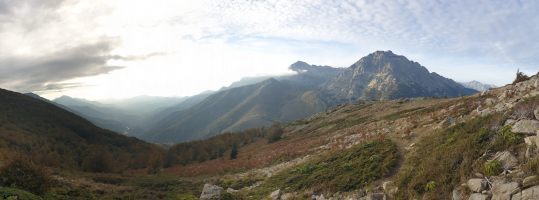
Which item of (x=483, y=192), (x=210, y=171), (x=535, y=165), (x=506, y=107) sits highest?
(x=506, y=107)

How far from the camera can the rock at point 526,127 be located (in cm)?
1725

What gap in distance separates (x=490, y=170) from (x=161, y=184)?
38.6 meters

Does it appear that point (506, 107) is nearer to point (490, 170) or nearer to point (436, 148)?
point (436, 148)

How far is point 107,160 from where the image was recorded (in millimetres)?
74312

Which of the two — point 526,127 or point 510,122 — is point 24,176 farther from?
point 510,122

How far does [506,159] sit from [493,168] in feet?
3.12

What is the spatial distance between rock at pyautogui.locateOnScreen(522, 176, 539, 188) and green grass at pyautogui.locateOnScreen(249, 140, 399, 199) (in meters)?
10.1

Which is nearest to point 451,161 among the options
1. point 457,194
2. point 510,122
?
point 457,194

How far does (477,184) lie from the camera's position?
14.9 m

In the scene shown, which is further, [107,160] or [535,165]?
[107,160]

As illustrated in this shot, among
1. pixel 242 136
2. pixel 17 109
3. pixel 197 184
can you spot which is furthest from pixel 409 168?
pixel 17 109

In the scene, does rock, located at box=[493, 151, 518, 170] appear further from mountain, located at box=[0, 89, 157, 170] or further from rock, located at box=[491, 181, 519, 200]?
mountain, located at box=[0, 89, 157, 170]

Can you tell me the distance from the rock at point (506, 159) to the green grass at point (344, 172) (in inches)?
298

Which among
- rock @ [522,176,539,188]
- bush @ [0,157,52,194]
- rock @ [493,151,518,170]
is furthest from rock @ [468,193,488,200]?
bush @ [0,157,52,194]
